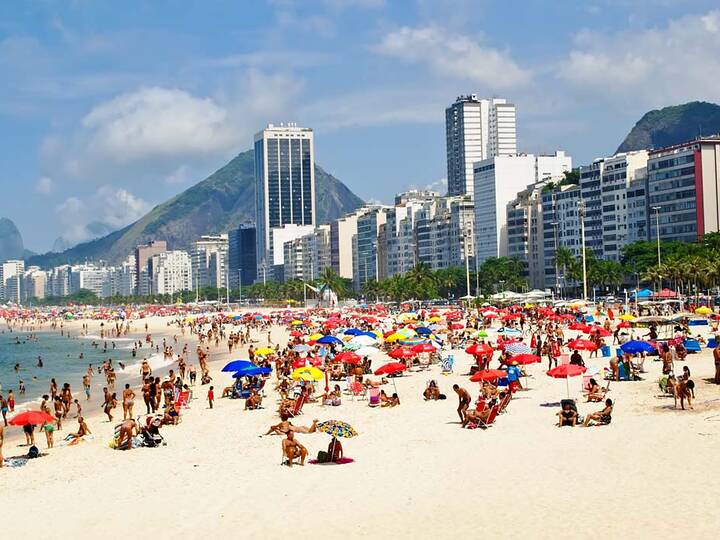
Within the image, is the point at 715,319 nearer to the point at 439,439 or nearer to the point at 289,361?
the point at 289,361

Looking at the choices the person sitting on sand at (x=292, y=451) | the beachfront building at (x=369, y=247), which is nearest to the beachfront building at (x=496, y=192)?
the beachfront building at (x=369, y=247)

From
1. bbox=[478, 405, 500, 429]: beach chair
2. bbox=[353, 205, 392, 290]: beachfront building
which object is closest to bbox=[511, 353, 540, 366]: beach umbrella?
bbox=[478, 405, 500, 429]: beach chair

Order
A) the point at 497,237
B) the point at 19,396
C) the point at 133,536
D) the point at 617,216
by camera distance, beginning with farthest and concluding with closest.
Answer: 1. the point at 497,237
2. the point at 617,216
3. the point at 19,396
4. the point at 133,536

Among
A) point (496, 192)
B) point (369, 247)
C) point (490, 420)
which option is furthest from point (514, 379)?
point (369, 247)

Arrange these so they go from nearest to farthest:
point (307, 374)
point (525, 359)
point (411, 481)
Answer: point (411, 481)
point (525, 359)
point (307, 374)

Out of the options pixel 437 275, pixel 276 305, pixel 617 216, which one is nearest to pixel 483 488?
pixel 617 216

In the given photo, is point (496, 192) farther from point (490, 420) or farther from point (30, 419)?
point (30, 419)
